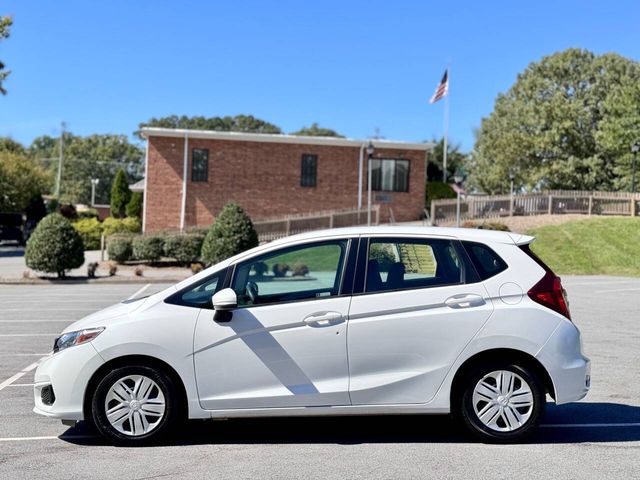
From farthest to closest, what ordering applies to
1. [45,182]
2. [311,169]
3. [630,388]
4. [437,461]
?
[45,182] < [311,169] < [630,388] < [437,461]

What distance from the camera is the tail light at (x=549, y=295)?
5859mm

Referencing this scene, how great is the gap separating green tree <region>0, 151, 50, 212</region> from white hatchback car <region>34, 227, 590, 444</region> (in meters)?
47.1

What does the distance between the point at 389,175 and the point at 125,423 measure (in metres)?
35.1

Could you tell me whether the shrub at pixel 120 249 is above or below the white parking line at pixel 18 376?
above

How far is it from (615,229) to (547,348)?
30658mm

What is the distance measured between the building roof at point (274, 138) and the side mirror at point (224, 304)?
108 feet

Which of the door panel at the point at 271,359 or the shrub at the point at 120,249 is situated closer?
the door panel at the point at 271,359

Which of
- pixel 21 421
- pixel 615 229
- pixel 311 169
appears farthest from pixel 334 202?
pixel 21 421

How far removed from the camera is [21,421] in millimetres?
6629

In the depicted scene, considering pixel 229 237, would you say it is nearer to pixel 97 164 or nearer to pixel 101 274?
pixel 101 274

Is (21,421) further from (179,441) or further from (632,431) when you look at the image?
(632,431)

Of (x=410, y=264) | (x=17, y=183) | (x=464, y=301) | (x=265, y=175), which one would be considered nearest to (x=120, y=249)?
(x=265, y=175)

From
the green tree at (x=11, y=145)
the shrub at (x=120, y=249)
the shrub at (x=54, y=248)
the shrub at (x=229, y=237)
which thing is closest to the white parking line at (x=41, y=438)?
the shrub at (x=54, y=248)

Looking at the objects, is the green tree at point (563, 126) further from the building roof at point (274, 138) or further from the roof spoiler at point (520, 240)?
the roof spoiler at point (520, 240)
